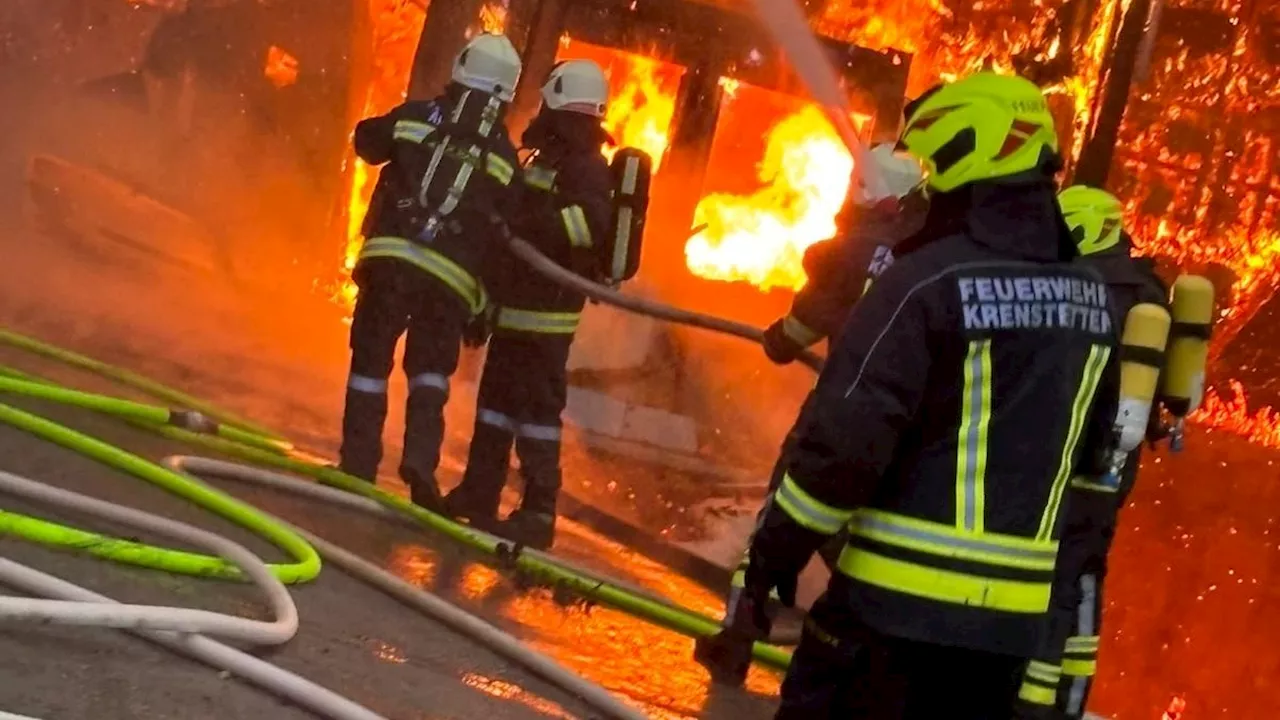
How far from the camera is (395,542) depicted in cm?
436

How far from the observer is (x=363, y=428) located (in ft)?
15.7

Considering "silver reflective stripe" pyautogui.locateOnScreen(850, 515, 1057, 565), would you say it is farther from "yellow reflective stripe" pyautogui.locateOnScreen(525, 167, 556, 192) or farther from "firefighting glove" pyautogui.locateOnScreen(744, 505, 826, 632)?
"yellow reflective stripe" pyautogui.locateOnScreen(525, 167, 556, 192)

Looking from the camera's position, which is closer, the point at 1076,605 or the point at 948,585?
the point at 948,585

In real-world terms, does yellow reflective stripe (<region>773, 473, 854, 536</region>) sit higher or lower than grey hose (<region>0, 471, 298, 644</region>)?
higher

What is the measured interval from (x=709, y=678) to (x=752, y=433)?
14.6 ft

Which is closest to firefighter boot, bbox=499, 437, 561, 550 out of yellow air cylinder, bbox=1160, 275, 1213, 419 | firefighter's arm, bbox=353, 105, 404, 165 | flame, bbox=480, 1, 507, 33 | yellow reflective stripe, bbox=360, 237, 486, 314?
yellow reflective stripe, bbox=360, 237, 486, 314

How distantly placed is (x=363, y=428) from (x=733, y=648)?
167 cm

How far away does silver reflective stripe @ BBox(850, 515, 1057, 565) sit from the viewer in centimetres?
240

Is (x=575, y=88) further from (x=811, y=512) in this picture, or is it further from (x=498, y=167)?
(x=811, y=512)

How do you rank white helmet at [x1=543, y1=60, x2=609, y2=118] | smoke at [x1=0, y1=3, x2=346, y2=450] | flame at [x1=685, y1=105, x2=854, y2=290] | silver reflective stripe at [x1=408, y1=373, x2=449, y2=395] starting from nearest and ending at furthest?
white helmet at [x1=543, y1=60, x2=609, y2=118]
silver reflective stripe at [x1=408, y1=373, x2=449, y2=395]
smoke at [x1=0, y1=3, x2=346, y2=450]
flame at [x1=685, y1=105, x2=854, y2=290]

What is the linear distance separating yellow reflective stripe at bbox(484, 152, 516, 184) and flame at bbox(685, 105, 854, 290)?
428 centimetres

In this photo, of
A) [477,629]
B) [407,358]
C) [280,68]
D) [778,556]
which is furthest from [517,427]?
[280,68]

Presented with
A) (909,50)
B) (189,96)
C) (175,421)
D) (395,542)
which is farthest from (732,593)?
(189,96)

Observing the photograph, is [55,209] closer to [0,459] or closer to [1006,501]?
[0,459]
